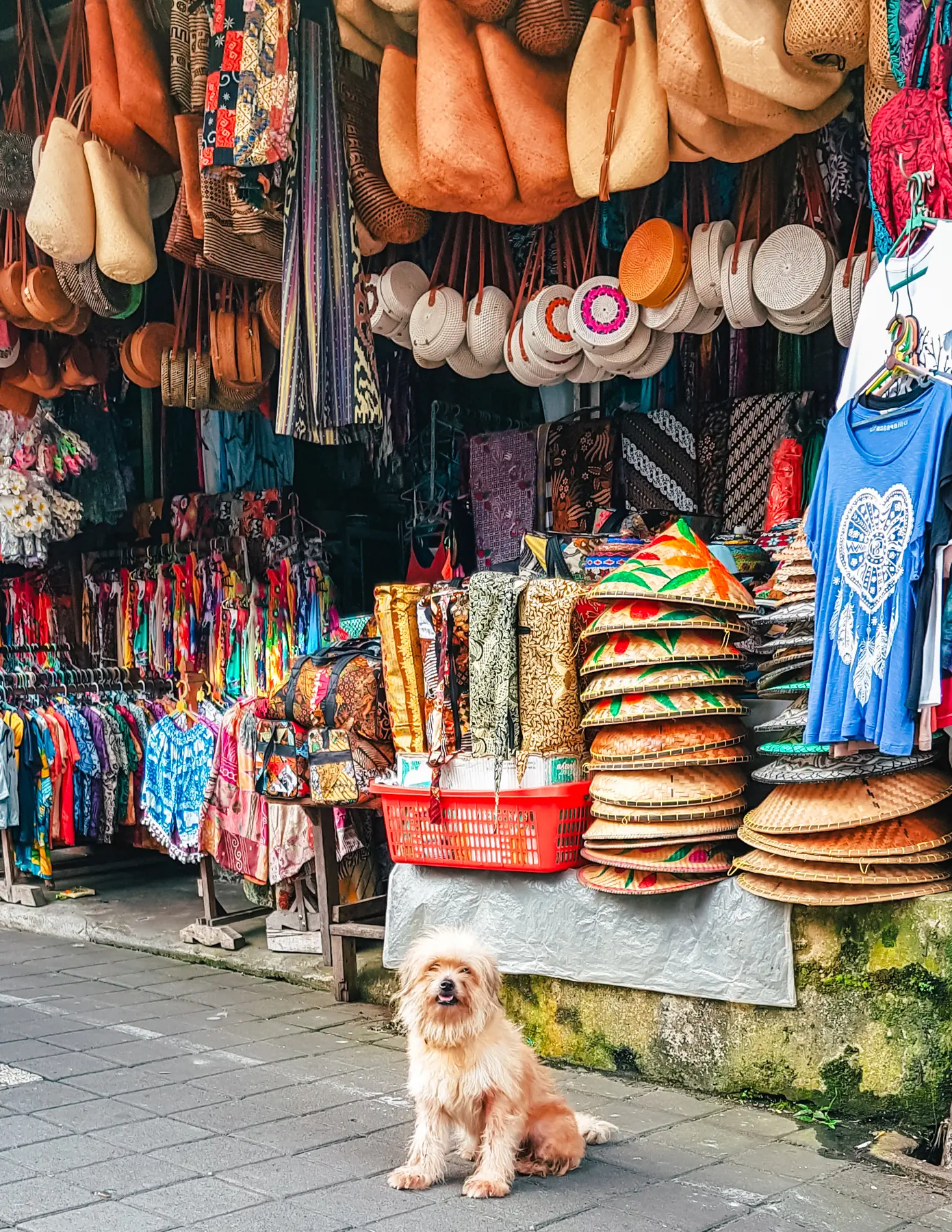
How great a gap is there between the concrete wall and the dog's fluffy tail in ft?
1.80

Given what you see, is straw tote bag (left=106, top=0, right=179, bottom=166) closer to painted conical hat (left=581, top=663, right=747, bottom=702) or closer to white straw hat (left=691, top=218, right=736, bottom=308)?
white straw hat (left=691, top=218, right=736, bottom=308)

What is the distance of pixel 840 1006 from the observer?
157 inches

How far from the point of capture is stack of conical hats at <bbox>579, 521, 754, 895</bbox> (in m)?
4.22

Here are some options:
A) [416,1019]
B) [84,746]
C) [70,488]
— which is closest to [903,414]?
[416,1019]

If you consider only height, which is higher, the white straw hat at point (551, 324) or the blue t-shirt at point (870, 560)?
the white straw hat at point (551, 324)

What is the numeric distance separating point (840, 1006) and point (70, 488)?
613 cm

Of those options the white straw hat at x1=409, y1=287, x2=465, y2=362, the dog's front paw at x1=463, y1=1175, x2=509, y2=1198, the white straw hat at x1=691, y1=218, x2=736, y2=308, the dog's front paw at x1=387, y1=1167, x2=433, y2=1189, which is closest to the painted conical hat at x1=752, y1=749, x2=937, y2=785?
the dog's front paw at x1=463, y1=1175, x2=509, y2=1198

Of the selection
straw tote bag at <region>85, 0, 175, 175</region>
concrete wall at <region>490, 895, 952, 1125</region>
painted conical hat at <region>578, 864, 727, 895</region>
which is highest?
straw tote bag at <region>85, 0, 175, 175</region>

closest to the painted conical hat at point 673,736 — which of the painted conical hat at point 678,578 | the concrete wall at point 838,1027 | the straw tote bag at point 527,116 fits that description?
the painted conical hat at point 678,578

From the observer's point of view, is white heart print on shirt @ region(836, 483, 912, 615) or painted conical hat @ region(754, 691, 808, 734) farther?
painted conical hat @ region(754, 691, 808, 734)

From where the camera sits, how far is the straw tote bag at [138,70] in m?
5.41

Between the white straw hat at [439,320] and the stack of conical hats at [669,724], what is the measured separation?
1715 mm

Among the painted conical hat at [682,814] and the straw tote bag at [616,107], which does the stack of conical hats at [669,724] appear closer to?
the painted conical hat at [682,814]

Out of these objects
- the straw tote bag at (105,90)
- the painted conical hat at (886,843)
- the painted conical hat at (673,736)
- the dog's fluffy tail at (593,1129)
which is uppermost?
the straw tote bag at (105,90)
